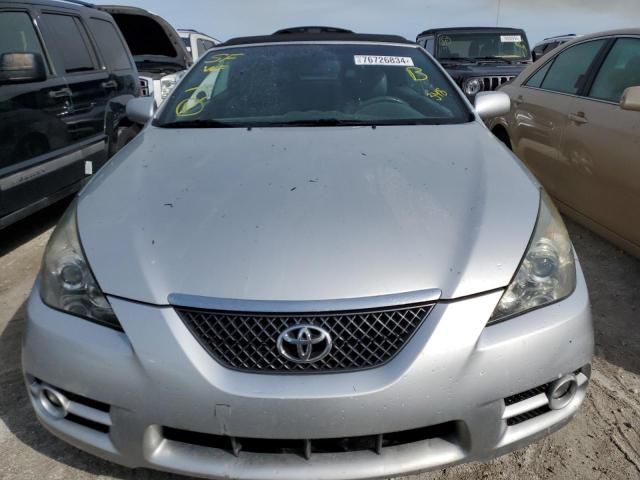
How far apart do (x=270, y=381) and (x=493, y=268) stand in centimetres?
71

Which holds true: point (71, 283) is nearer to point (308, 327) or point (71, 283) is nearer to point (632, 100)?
point (308, 327)

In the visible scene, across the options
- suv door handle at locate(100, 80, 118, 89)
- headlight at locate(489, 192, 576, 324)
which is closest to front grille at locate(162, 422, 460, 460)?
headlight at locate(489, 192, 576, 324)

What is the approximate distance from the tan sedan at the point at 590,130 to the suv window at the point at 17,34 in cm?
373

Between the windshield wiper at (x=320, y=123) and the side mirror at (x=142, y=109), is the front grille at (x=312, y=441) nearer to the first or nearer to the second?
the windshield wiper at (x=320, y=123)

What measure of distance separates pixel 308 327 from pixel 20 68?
2.81 metres

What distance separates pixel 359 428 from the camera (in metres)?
1.46

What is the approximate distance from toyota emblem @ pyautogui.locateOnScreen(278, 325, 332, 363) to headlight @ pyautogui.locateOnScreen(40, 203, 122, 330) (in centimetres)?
48

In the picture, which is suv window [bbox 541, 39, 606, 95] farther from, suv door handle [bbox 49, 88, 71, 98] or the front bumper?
suv door handle [bbox 49, 88, 71, 98]

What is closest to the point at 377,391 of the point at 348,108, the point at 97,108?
the point at 348,108

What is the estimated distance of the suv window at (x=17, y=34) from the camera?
368cm

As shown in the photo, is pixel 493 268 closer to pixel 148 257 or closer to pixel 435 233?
pixel 435 233

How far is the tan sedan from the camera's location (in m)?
3.07

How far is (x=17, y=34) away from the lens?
12.6 ft

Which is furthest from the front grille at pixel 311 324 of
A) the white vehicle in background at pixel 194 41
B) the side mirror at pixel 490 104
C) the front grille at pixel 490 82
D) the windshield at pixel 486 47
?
the white vehicle in background at pixel 194 41
